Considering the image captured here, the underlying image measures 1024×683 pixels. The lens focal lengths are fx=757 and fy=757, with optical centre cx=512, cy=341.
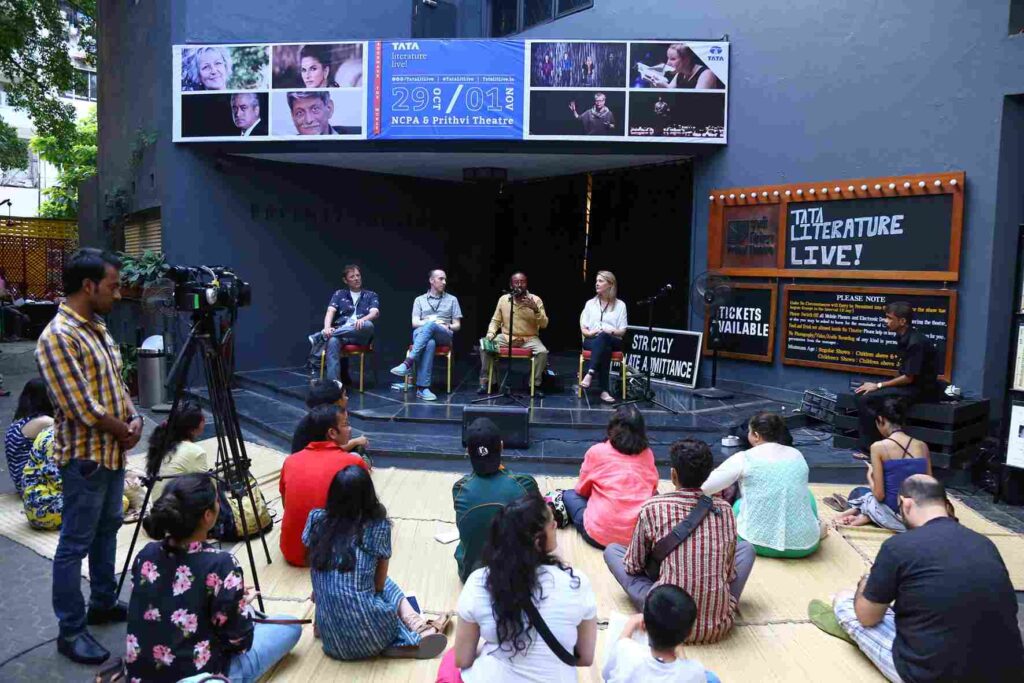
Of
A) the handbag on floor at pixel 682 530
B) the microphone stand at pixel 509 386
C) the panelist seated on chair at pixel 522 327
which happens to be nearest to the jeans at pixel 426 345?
the panelist seated on chair at pixel 522 327

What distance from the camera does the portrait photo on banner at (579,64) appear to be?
28.4 ft

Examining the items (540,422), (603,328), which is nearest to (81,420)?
(540,422)

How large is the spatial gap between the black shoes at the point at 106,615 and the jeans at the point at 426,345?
4606 mm

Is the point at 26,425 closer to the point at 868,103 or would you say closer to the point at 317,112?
the point at 317,112

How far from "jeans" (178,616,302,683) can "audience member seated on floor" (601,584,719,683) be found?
1368 millimetres

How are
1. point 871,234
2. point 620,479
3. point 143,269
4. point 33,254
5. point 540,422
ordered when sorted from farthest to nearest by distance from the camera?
point 33,254
point 143,269
point 871,234
point 540,422
point 620,479

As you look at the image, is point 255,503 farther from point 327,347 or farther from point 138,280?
point 138,280

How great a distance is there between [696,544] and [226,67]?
832 cm

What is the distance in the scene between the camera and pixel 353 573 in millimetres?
2973

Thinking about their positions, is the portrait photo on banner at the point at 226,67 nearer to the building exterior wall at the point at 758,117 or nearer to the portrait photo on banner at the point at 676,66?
the building exterior wall at the point at 758,117

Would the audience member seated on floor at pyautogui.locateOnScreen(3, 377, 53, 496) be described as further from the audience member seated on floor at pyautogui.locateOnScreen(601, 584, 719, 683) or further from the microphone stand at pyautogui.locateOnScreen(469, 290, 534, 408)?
the audience member seated on floor at pyautogui.locateOnScreen(601, 584, 719, 683)

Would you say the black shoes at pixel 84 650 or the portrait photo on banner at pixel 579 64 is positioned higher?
the portrait photo on banner at pixel 579 64

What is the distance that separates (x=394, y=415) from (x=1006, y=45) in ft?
21.1

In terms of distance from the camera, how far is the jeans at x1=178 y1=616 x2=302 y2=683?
109 inches
